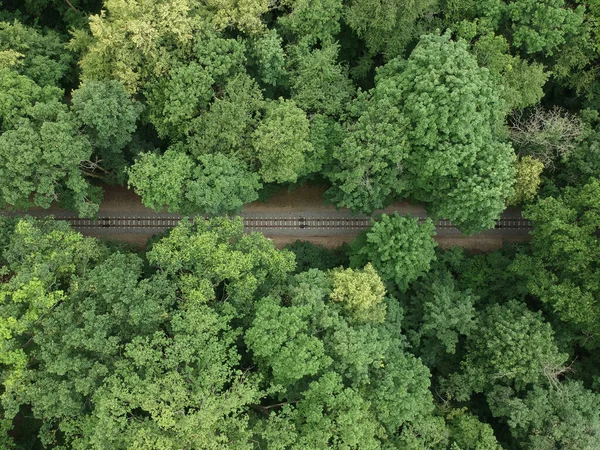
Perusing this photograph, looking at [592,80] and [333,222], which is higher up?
[592,80]

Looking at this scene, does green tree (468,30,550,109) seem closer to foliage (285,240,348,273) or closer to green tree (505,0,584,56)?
green tree (505,0,584,56)

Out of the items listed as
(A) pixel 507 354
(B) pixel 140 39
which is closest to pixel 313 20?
(B) pixel 140 39

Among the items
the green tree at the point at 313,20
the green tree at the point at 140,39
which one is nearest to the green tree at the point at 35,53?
the green tree at the point at 140,39

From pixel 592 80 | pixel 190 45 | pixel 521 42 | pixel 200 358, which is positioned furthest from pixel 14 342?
pixel 592 80

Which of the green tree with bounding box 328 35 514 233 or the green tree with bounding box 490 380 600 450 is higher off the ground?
the green tree with bounding box 328 35 514 233

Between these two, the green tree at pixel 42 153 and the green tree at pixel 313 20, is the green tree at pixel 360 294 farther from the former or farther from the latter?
the green tree at pixel 42 153

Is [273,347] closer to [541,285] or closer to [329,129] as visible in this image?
[329,129]

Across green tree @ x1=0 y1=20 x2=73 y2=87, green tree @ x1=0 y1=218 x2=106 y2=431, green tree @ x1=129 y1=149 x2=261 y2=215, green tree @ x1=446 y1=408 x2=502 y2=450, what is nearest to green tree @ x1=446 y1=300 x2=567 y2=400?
green tree @ x1=446 y1=408 x2=502 y2=450
